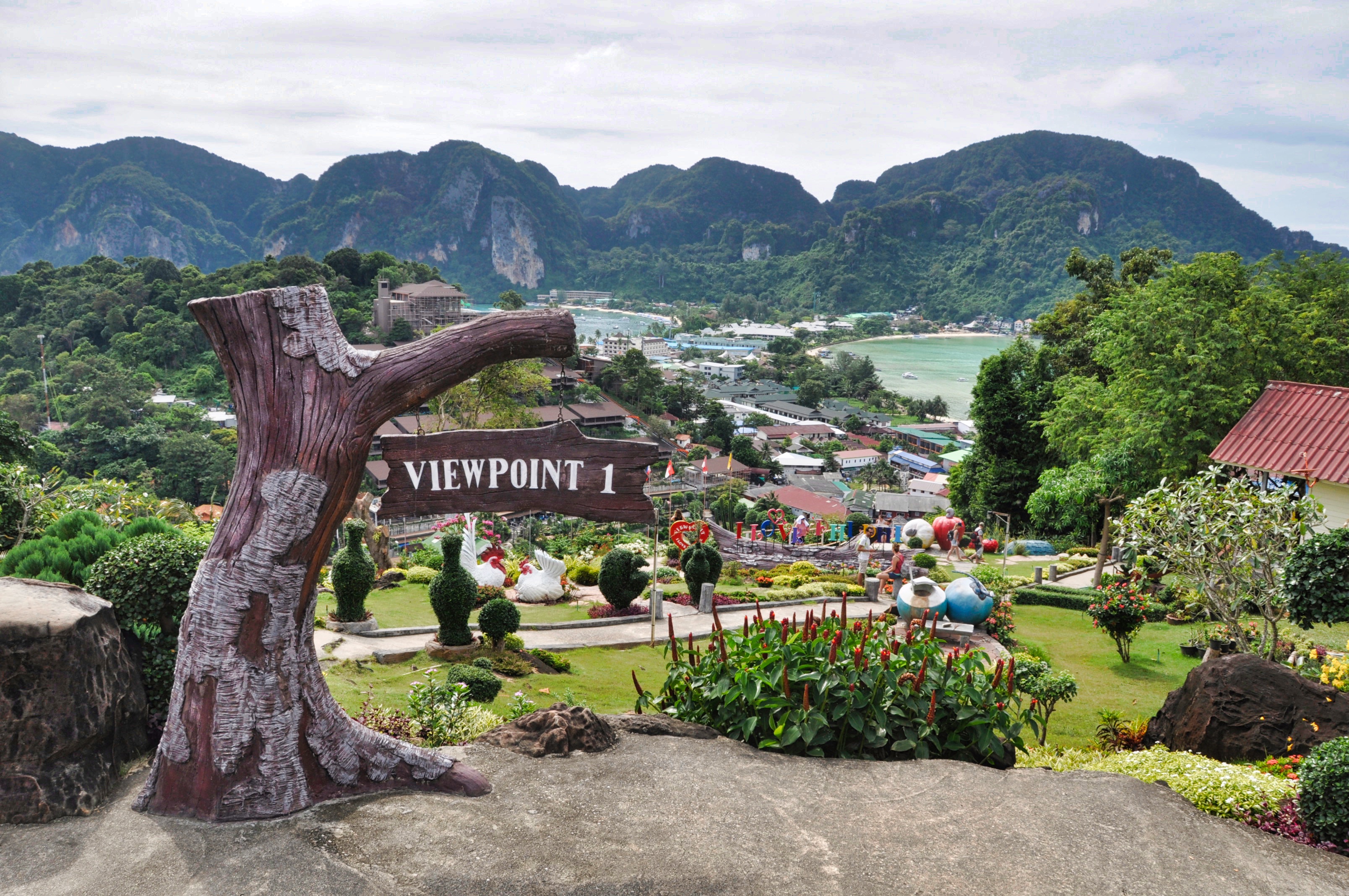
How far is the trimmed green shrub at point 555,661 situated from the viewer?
1000cm

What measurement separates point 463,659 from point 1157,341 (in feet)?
57.6

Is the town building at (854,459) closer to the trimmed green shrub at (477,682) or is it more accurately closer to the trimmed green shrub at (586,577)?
the trimmed green shrub at (586,577)

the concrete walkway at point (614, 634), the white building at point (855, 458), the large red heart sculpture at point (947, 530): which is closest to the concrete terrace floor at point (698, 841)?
the concrete walkway at point (614, 634)

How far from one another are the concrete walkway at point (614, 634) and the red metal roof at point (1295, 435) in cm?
609

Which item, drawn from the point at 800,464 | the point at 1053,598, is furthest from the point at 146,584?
the point at 800,464

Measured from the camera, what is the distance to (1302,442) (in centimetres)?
1281

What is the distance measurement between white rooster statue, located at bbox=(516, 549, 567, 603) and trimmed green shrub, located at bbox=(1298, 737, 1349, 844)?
11440 millimetres

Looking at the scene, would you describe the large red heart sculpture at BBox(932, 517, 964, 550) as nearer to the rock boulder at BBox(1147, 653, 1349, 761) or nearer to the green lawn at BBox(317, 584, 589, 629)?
the green lawn at BBox(317, 584, 589, 629)

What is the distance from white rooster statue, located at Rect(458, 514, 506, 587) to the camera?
14.6 meters

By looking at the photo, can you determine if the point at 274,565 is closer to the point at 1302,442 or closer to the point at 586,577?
the point at 586,577

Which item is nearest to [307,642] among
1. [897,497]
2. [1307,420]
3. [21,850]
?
[21,850]

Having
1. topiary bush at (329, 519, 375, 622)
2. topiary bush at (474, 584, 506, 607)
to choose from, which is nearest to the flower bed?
topiary bush at (474, 584, 506, 607)

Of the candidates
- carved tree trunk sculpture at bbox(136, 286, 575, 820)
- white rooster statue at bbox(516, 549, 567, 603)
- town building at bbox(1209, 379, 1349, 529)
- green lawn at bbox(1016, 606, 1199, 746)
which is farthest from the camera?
white rooster statue at bbox(516, 549, 567, 603)

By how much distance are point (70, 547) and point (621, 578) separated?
8958 mm
